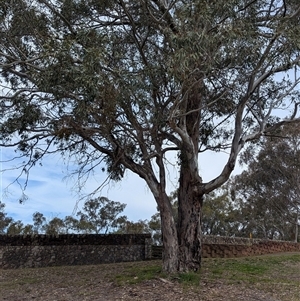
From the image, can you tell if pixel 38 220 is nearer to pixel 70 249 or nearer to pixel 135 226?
pixel 135 226

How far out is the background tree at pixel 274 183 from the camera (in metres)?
20.7

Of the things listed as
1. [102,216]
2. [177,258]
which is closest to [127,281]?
[177,258]

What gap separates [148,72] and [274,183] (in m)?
17.2

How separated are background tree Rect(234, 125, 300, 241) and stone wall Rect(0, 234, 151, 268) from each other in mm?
7626

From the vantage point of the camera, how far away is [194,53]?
6.83m

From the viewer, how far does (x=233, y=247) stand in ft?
51.6

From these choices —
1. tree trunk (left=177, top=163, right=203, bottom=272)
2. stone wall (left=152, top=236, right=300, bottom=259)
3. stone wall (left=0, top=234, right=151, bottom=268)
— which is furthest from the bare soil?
stone wall (left=152, top=236, right=300, bottom=259)

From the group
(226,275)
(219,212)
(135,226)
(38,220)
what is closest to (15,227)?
(38,220)

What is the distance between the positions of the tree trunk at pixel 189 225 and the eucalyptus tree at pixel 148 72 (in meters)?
0.02

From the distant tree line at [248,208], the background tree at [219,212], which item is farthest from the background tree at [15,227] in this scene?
the background tree at [219,212]

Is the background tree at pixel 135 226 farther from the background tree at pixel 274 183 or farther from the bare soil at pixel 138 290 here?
the bare soil at pixel 138 290

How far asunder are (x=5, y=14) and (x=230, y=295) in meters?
7.02

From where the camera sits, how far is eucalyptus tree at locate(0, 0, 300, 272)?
7176 millimetres

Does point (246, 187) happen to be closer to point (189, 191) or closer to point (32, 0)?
point (189, 191)
